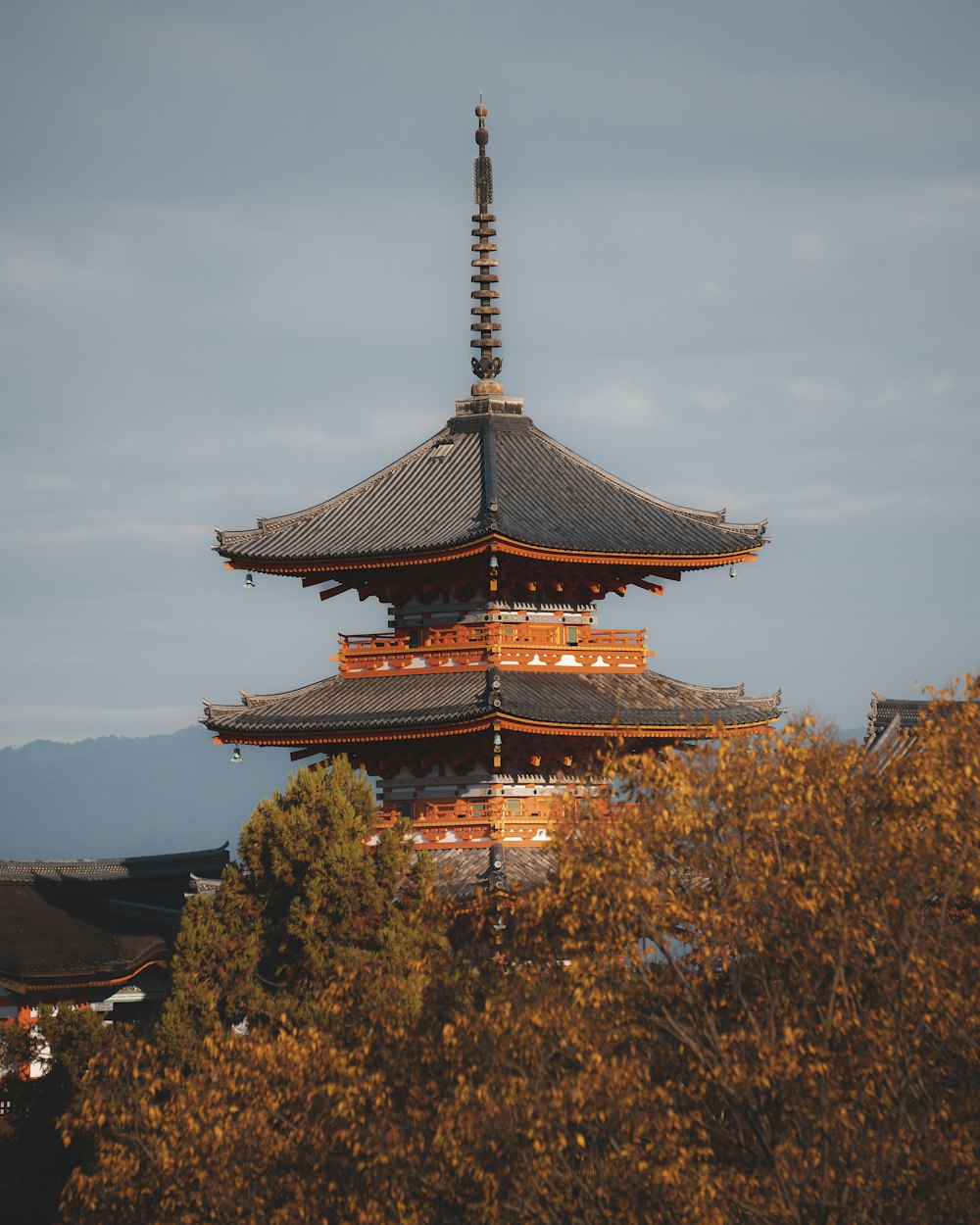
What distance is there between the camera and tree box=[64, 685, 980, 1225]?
2212 cm

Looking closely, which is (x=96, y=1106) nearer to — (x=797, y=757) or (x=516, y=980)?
(x=516, y=980)

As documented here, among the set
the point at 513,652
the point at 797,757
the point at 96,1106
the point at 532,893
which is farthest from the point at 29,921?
the point at 797,757

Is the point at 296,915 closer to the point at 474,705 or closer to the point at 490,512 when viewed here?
the point at 474,705

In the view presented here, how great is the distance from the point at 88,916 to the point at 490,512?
542 inches

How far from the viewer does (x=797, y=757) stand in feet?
81.9

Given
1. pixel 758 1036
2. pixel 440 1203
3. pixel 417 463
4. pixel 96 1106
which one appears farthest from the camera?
pixel 417 463

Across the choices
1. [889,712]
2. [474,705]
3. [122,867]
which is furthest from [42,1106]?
[889,712]

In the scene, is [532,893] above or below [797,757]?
below

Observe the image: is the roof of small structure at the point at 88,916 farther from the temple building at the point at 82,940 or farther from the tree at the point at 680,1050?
the tree at the point at 680,1050

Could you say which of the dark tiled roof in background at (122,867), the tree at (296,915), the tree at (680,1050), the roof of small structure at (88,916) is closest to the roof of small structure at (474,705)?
the roof of small structure at (88,916)

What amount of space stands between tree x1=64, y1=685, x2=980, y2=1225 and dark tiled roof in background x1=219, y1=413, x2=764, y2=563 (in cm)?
1490

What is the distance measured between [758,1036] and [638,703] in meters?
19.3

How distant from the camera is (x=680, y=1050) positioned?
23641mm

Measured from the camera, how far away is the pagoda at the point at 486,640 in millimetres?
39969
